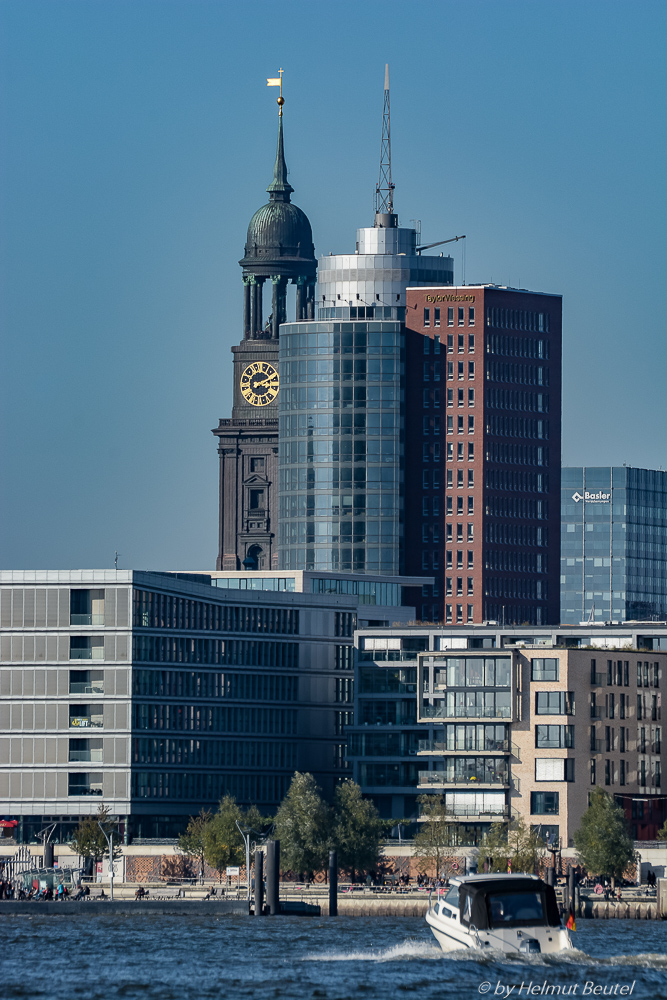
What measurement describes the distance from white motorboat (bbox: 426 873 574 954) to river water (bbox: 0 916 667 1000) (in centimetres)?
106

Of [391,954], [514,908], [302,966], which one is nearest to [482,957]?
[514,908]

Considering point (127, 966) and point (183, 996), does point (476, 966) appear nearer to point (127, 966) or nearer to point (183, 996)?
point (183, 996)

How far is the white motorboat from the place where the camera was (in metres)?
142

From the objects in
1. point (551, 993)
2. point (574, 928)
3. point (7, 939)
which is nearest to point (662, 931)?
point (574, 928)

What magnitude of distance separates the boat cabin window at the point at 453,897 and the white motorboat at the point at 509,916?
1.13 metres

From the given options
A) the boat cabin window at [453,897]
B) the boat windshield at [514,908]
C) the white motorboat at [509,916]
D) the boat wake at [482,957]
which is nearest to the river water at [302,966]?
the boat wake at [482,957]

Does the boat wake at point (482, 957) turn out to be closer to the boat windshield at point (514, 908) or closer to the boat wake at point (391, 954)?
the boat wake at point (391, 954)

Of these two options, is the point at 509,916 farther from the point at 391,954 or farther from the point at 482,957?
the point at 391,954

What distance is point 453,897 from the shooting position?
148 meters

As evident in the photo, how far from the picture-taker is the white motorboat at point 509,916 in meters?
142

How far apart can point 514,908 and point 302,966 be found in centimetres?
1801

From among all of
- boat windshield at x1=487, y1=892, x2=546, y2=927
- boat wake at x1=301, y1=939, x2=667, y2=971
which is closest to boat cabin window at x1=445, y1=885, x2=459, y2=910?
boat wake at x1=301, y1=939, x2=667, y2=971

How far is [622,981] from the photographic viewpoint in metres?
143

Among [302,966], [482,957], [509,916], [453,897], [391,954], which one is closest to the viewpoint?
[482,957]
